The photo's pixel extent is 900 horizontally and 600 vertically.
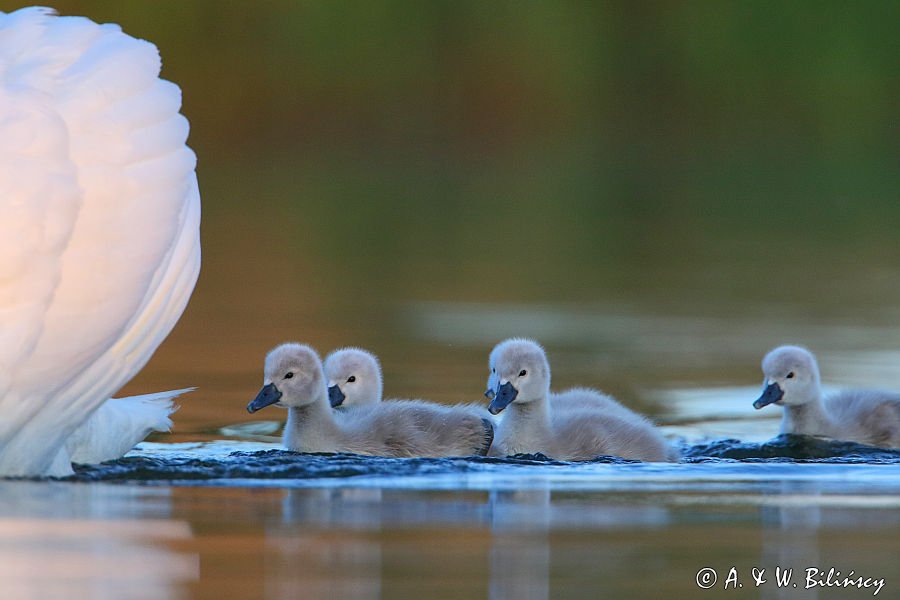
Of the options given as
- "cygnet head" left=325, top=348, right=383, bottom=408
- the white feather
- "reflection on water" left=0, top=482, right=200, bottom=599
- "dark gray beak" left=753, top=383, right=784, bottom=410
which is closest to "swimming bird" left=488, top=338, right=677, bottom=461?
"dark gray beak" left=753, top=383, right=784, bottom=410

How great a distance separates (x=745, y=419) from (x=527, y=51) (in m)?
20.1

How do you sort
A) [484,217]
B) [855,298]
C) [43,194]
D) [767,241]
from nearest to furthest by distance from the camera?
1. [43,194]
2. [855,298]
3. [767,241]
4. [484,217]

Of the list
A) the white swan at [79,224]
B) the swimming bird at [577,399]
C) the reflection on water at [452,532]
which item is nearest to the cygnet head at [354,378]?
the swimming bird at [577,399]

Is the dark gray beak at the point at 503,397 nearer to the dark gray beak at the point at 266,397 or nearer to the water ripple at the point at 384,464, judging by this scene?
the water ripple at the point at 384,464

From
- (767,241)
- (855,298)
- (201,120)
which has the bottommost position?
(855,298)

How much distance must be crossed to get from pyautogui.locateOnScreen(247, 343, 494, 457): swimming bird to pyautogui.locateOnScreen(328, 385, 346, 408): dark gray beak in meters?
0.43

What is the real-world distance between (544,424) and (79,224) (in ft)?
6.65

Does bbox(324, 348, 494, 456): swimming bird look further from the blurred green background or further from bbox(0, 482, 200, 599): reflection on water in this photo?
bbox(0, 482, 200, 599): reflection on water

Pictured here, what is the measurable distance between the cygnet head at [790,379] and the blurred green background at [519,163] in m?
1.19

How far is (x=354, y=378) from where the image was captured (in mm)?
8281

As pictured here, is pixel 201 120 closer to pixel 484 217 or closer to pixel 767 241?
pixel 484 217

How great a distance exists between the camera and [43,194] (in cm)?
621

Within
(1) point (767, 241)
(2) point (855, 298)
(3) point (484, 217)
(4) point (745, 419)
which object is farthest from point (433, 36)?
(4) point (745, 419)

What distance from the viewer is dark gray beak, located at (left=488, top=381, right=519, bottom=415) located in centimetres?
739
